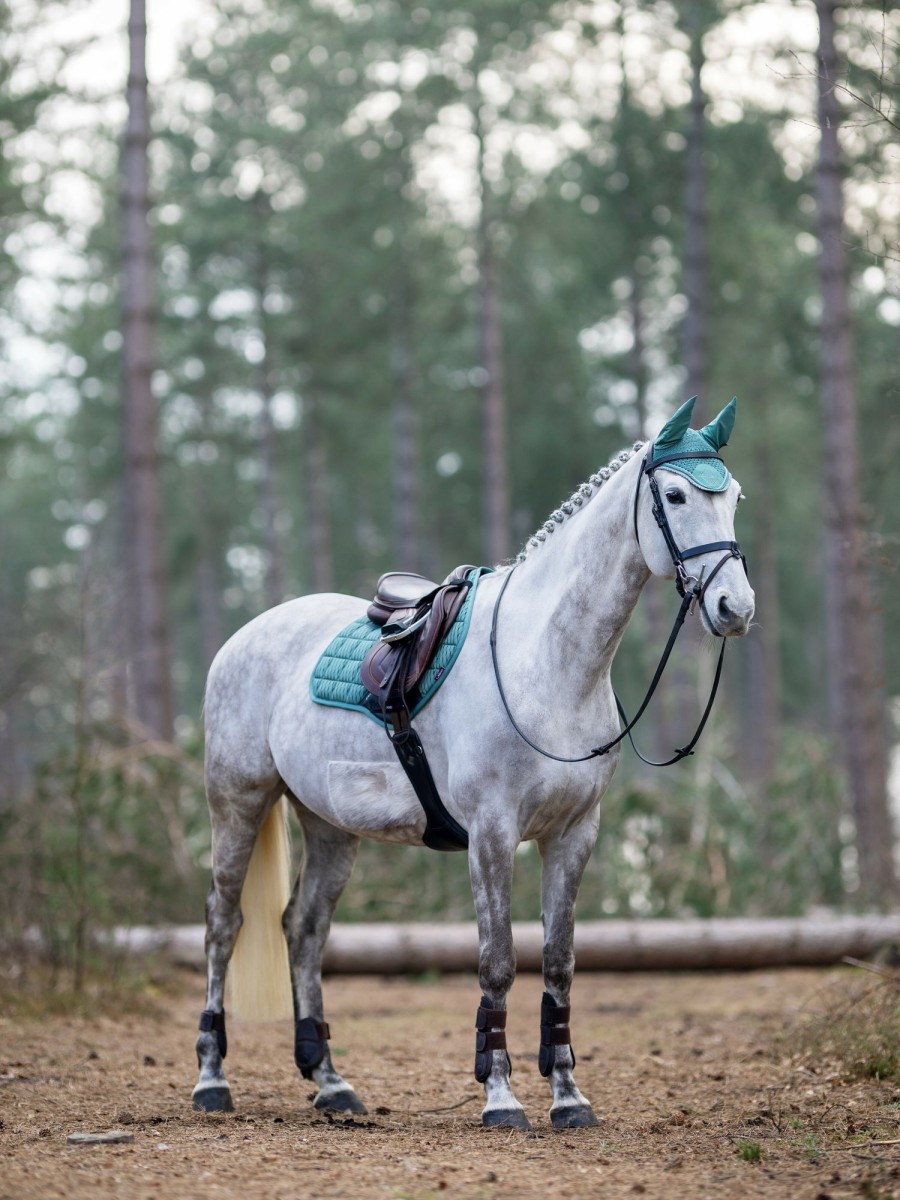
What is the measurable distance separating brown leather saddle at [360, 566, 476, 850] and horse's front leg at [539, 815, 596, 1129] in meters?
0.39

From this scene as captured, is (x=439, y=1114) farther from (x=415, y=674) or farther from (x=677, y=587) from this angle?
(x=677, y=587)

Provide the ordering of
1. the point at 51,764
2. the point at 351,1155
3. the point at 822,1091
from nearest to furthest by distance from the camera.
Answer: the point at 351,1155 < the point at 822,1091 < the point at 51,764

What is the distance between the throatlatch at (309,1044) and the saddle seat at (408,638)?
1.57m

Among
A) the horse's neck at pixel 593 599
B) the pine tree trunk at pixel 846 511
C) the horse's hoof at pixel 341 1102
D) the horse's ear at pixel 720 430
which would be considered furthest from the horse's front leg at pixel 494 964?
the pine tree trunk at pixel 846 511

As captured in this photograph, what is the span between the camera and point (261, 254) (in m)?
24.5

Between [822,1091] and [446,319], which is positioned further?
[446,319]

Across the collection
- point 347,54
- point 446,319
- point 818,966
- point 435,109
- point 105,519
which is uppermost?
point 347,54

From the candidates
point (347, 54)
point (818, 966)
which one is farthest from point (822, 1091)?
point (347, 54)

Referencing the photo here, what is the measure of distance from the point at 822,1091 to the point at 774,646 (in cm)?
2401

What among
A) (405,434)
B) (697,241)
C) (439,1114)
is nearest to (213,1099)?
(439,1114)

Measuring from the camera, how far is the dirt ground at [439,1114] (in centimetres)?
399

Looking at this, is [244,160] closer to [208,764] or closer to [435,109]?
[435,109]

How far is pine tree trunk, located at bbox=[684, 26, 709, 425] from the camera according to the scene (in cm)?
1728

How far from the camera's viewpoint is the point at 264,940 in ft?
19.7
